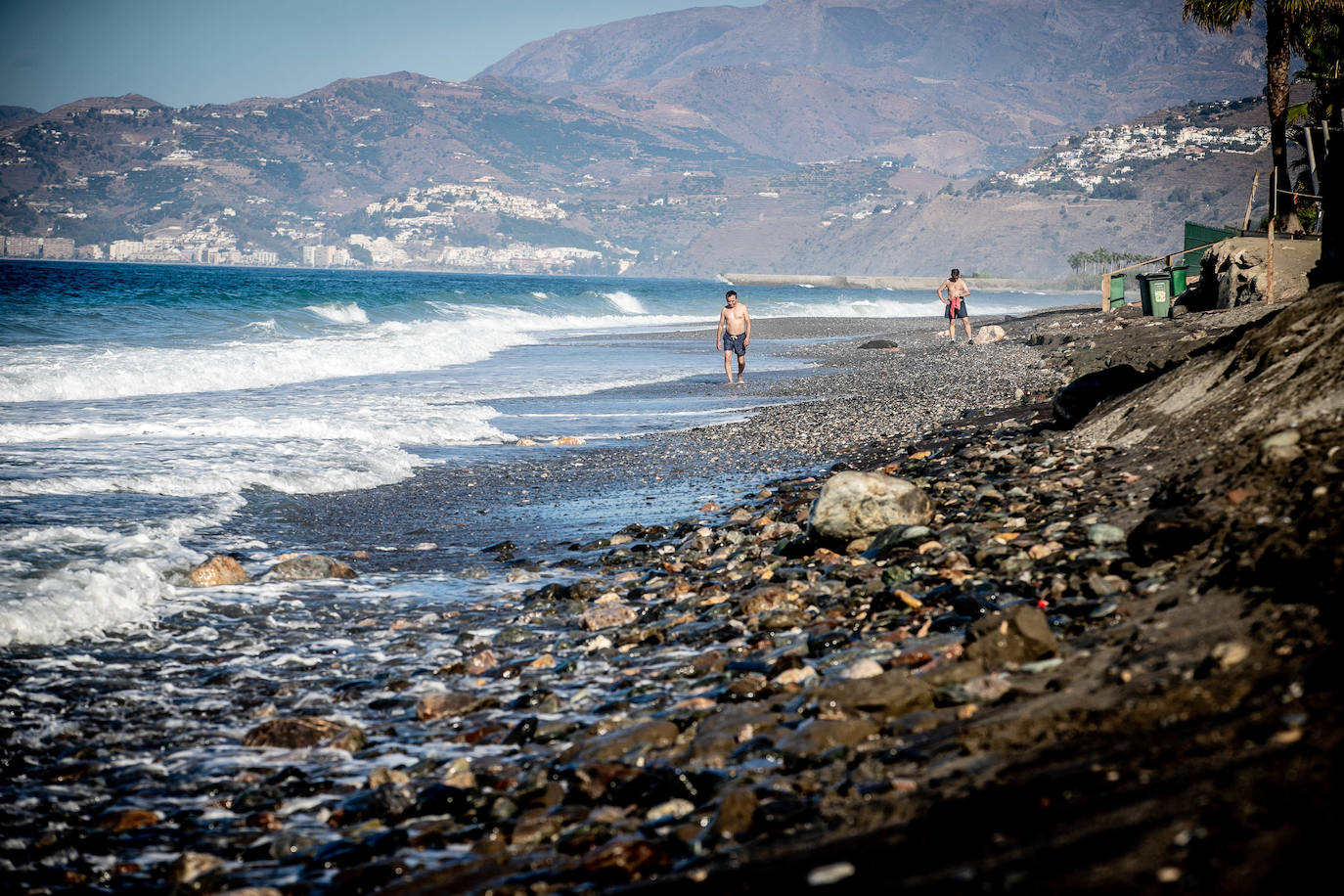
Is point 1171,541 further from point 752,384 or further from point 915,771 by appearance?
point 752,384

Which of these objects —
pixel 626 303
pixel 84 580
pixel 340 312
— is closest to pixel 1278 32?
pixel 84 580

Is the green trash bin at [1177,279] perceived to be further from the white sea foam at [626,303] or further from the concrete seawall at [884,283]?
the concrete seawall at [884,283]

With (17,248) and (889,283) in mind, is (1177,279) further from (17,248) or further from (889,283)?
(17,248)

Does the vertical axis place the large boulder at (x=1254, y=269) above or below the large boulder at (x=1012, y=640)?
above

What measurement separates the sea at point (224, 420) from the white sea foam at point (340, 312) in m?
4.05

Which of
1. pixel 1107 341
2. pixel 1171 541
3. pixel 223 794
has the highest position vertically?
pixel 1107 341

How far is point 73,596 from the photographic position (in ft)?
18.9

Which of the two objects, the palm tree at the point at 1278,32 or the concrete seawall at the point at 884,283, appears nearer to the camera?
the palm tree at the point at 1278,32

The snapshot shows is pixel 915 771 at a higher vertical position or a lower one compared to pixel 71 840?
higher

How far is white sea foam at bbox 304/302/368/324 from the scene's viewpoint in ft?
139

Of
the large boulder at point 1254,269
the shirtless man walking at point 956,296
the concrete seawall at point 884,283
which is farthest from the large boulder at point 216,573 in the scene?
the concrete seawall at point 884,283

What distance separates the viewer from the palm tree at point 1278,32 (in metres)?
20.7

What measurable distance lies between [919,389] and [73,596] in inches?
562

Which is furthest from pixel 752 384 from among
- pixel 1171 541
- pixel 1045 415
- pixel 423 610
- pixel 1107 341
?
pixel 1171 541
